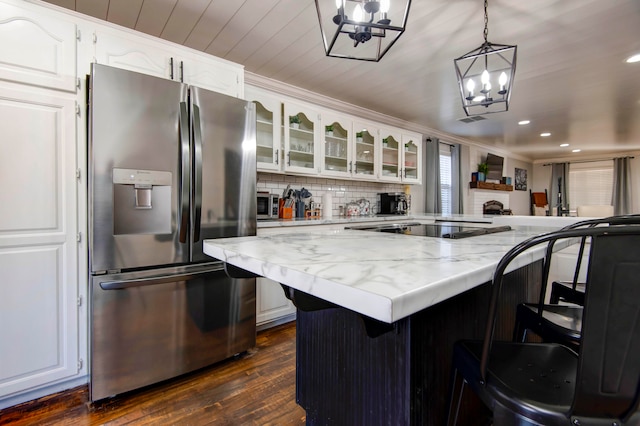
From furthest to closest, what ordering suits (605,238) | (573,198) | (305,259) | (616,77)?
(573,198) < (616,77) < (305,259) < (605,238)

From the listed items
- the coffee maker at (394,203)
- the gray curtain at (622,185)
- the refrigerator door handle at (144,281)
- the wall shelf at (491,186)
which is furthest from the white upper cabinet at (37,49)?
the gray curtain at (622,185)

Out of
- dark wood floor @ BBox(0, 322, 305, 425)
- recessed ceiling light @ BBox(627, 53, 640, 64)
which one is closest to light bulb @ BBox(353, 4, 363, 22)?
dark wood floor @ BBox(0, 322, 305, 425)

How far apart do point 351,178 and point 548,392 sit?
3193 mm

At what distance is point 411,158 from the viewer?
463 cm

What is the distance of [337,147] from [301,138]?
532mm

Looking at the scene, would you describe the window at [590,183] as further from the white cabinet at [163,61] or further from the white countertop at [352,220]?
the white cabinet at [163,61]

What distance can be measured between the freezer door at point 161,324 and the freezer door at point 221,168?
24 centimetres

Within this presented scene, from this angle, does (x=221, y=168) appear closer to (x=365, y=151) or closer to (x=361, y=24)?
(x=361, y=24)

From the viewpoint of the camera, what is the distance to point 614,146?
684 cm

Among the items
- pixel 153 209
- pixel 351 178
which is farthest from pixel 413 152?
pixel 153 209

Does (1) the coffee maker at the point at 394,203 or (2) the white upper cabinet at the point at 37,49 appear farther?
(1) the coffee maker at the point at 394,203

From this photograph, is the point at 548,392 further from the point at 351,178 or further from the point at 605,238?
the point at 351,178

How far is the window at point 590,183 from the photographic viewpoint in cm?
812

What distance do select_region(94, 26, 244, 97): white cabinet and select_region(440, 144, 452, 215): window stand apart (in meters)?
4.30
